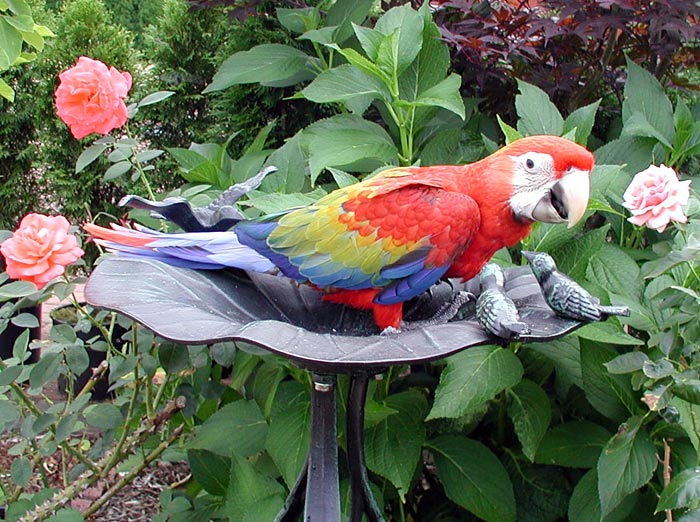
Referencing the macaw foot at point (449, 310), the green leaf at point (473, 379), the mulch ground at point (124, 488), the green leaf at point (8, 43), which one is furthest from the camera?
the mulch ground at point (124, 488)

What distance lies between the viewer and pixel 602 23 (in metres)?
1.71

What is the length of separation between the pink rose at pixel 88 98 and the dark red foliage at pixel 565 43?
0.81 metres

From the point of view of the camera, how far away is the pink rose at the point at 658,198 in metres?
1.16

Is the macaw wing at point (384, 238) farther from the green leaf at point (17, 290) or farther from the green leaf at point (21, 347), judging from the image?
the green leaf at point (21, 347)

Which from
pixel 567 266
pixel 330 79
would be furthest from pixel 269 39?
pixel 567 266

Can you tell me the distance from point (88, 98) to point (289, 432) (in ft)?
2.44

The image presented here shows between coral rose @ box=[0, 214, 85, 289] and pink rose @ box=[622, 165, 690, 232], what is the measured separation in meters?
0.90

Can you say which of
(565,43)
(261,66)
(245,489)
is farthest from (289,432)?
(565,43)

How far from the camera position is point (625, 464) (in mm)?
1338

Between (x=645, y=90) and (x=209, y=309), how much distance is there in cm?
123

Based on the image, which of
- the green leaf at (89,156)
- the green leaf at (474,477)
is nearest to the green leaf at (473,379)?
the green leaf at (474,477)

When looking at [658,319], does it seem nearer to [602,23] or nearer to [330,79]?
[602,23]

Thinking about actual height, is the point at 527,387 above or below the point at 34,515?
above

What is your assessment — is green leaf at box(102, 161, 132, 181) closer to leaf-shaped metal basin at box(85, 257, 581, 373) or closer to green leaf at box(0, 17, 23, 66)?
green leaf at box(0, 17, 23, 66)
